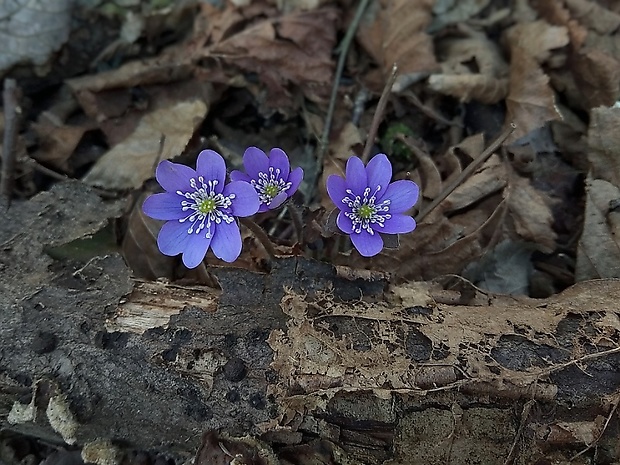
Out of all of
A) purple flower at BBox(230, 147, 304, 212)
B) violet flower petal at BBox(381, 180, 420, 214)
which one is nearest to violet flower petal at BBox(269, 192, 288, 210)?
purple flower at BBox(230, 147, 304, 212)

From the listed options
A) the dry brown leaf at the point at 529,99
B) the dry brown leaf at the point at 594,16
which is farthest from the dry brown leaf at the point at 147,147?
the dry brown leaf at the point at 594,16

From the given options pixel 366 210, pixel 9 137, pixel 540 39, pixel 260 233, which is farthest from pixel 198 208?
pixel 540 39

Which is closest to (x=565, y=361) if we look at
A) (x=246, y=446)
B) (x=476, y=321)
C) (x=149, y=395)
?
(x=476, y=321)

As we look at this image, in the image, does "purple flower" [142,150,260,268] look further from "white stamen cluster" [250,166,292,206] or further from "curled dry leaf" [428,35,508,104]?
"curled dry leaf" [428,35,508,104]

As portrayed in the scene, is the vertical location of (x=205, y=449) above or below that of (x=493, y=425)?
below

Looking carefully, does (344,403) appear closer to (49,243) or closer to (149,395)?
(149,395)

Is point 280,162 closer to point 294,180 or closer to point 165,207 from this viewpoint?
point 294,180

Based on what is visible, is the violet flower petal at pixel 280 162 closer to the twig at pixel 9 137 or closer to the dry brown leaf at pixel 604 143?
the twig at pixel 9 137
